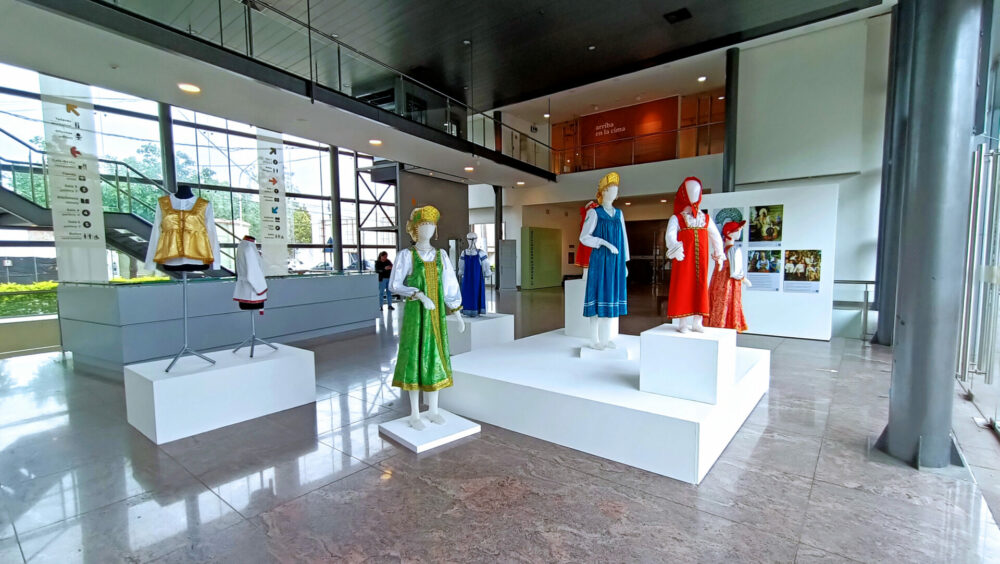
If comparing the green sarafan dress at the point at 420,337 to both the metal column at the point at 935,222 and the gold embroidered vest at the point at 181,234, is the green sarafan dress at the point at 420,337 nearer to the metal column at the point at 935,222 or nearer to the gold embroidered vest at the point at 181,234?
the gold embroidered vest at the point at 181,234

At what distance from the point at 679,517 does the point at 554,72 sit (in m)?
10.2

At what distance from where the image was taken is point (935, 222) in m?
2.66

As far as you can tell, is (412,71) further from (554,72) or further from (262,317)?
(262,317)

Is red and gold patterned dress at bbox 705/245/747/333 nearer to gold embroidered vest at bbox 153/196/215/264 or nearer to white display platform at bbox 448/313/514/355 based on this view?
white display platform at bbox 448/313/514/355

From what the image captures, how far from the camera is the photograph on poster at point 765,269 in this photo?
7.34 m

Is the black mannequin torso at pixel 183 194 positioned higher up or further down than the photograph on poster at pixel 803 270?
higher up

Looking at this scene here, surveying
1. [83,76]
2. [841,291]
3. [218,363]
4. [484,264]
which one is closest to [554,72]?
[484,264]

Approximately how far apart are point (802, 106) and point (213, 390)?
10656 millimetres

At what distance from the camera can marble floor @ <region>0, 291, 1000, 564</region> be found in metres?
1.95

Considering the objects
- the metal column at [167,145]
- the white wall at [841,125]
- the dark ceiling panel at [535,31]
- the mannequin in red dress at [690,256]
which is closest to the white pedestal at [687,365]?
the mannequin in red dress at [690,256]

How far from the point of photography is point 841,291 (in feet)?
27.5

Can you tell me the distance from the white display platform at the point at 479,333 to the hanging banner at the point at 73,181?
5.43 meters

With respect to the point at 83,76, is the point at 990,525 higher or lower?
lower

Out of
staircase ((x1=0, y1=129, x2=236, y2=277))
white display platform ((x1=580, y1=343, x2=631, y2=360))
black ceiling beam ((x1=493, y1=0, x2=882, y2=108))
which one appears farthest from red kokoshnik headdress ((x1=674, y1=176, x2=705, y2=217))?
staircase ((x1=0, y1=129, x2=236, y2=277))
